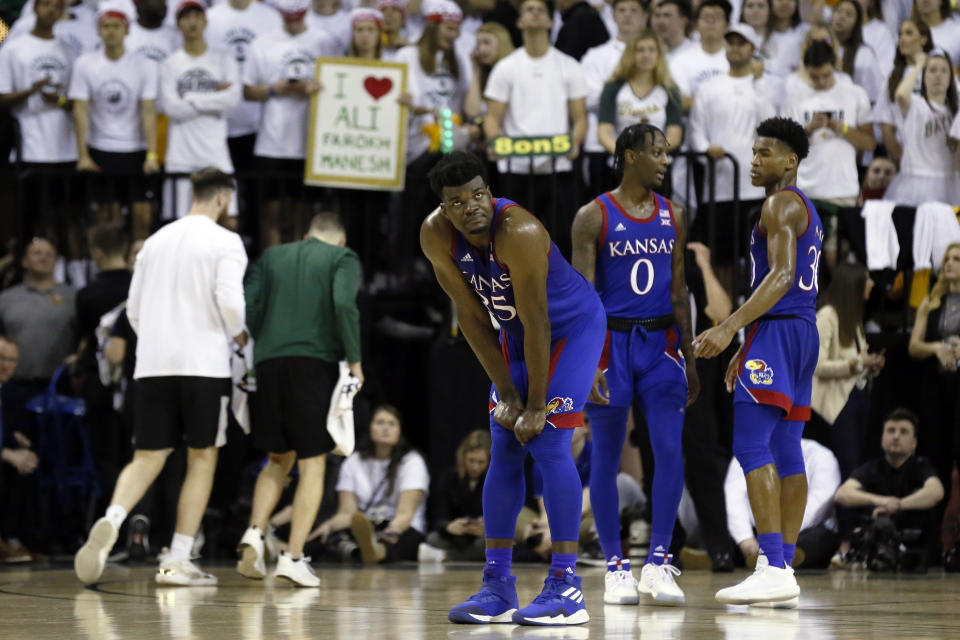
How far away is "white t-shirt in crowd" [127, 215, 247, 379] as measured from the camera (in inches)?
310

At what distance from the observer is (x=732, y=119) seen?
10.6 metres

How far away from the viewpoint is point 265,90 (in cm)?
1121

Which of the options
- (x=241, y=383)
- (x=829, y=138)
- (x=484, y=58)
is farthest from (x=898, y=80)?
(x=241, y=383)

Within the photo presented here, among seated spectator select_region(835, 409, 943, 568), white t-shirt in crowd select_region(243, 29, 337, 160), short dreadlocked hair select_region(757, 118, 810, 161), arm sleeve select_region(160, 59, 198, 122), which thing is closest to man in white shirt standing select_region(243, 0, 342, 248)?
white t-shirt in crowd select_region(243, 29, 337, 160)

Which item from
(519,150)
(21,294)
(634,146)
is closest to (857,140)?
(519,150)

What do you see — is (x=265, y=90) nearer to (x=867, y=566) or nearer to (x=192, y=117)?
(x=192, y=117)

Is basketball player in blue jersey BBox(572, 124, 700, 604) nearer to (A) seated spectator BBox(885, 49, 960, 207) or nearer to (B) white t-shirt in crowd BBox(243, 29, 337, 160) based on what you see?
(A) seated spectator BBox(885, 49, 960, 207)

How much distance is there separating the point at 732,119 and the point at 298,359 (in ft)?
14.0

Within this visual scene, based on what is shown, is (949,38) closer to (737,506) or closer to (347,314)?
(737,506)

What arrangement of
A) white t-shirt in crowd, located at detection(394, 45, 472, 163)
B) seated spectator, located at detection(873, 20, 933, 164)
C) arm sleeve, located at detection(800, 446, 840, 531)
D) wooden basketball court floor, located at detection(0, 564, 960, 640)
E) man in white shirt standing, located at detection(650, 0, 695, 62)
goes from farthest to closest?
man in white shirt standing, located at detection(650, 0, 695, 62) → white t-shirt in crowd, located at detection(394, 45, 472, 163) → seated spectator, located at detection(873, 20, 933, 164) → arm sleeve, located at detection(800, 446, 840, 531) → wooden basketball court floor, located at detection(0, 564, 960, 640)

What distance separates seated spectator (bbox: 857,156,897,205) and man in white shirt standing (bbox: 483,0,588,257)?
2268 mm

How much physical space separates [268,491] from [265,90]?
423 cm

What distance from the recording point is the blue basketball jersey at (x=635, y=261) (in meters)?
6.70

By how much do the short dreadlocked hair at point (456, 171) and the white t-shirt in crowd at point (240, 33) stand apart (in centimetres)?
651
